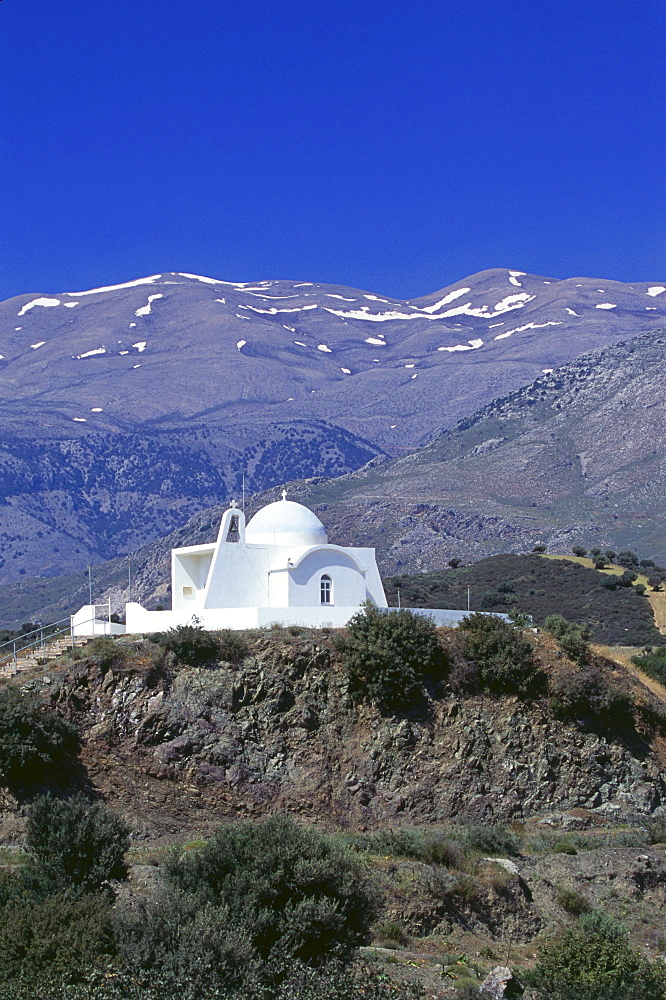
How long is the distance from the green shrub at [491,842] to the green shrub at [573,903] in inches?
90.1

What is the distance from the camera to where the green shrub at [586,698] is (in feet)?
130

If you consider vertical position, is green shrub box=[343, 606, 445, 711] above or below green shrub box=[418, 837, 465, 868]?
above

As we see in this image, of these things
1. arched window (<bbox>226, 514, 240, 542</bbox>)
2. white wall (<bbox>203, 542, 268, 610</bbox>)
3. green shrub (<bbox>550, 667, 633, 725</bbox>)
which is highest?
arched window (<bbox>226, 514, 240, 542</bbox>)

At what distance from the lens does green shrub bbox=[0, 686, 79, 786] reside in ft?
107

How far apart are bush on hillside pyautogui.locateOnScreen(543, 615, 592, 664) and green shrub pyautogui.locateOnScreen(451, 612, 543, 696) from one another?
156 centimetres

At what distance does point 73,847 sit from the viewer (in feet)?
80.9

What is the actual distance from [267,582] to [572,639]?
36.2 feet

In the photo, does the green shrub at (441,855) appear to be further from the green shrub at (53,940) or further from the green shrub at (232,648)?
the green shrub at (53,940)

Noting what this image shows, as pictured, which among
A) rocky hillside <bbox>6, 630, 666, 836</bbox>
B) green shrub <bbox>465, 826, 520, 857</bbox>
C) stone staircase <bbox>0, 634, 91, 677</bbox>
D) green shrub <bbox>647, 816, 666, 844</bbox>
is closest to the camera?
green shrub <bbox>465, 826, 520, 857</bbox>

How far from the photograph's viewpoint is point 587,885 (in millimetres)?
31422

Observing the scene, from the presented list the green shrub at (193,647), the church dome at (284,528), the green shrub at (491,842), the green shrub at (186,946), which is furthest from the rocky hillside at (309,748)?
the green shrub at (186,946)

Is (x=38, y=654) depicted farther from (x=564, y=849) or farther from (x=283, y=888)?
(x=283, y=888)

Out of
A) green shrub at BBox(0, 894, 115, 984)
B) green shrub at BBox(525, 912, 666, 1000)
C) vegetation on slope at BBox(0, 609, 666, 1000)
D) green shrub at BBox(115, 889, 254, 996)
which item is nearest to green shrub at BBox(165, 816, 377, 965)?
vegetation on slope at BBox(0, 609, 666, 1000)

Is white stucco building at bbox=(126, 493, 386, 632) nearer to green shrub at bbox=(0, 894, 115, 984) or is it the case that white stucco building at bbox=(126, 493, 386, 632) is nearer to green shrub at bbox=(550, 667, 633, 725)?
green shrub at bbox=(550, 667, 633, 725)
